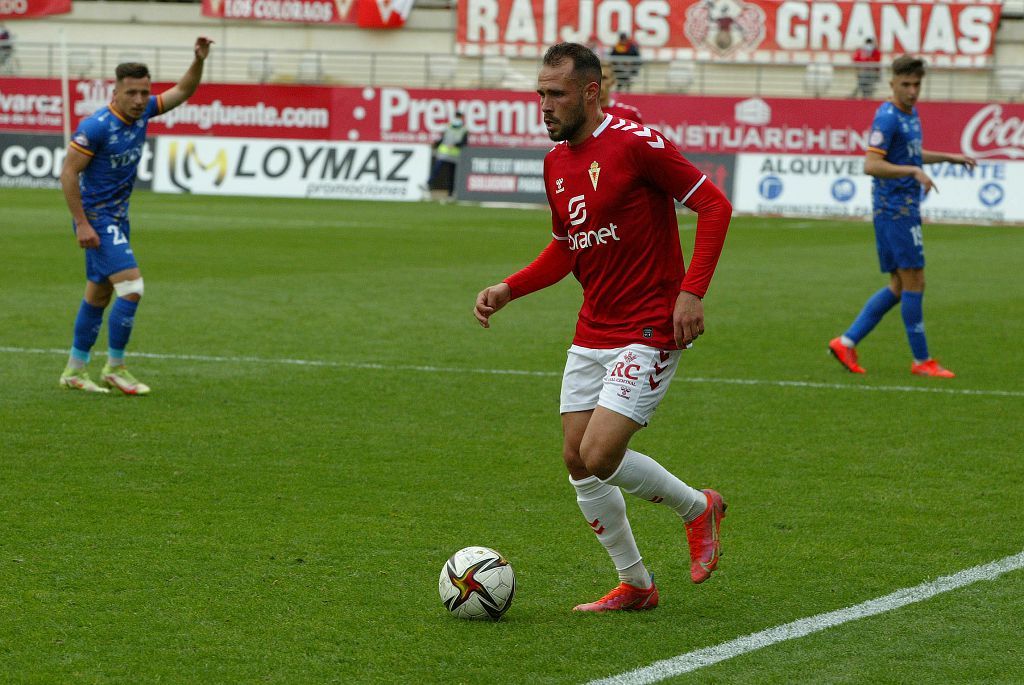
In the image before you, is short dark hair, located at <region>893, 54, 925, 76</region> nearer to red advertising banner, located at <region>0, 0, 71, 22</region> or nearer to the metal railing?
the metal railing

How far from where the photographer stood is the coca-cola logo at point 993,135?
28.2 meters

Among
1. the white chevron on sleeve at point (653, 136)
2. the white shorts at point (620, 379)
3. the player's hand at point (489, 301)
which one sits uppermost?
the white chevron on sleeve at point (653, 136)

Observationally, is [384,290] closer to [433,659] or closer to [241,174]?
[433,659]

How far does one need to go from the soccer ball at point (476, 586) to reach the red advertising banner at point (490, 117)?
25.4 m

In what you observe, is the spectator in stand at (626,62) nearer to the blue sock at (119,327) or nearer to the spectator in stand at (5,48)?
the spectator in stand at (5,48)

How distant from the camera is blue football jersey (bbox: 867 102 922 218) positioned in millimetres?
10156

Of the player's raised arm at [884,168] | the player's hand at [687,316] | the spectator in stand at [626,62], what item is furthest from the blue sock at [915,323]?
the spectator in stand at [626,62]

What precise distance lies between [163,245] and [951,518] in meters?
14.8

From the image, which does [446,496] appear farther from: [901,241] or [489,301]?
[901,241]

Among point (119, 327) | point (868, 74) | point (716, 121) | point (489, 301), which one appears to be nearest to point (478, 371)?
point (119, 327)

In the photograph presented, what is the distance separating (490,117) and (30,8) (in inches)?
697

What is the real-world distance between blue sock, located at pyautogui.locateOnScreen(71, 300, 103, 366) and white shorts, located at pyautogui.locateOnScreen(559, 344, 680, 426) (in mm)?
5195

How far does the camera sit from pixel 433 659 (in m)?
4.47

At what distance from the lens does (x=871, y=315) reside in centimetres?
1070
